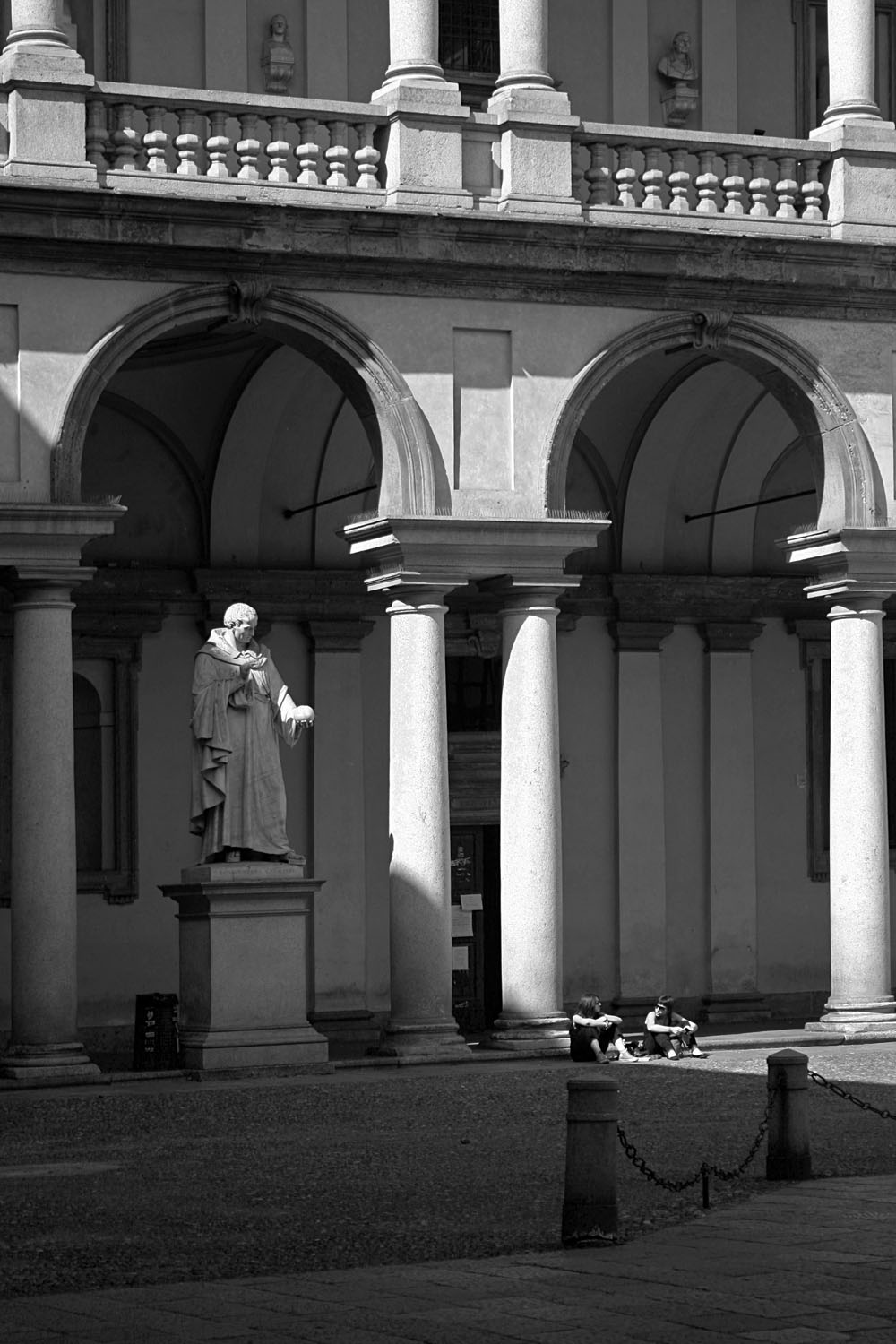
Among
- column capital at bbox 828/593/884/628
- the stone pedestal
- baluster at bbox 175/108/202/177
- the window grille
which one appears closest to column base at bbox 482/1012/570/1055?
the stone pedestal

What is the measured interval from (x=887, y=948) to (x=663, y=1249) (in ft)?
37.7

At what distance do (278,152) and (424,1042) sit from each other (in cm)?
740

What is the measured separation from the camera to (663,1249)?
11797mm

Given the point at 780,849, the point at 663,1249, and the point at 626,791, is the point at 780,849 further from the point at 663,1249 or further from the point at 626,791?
the point at 663,1249

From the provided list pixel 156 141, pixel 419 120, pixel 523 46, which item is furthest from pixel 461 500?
Result: pixel 523 46

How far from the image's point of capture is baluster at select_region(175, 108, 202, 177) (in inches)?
816

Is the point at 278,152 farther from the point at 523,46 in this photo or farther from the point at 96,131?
the point at 523,46

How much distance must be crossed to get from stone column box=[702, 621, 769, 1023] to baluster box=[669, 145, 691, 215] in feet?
19.6

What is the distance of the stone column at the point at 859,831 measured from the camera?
22594 mm

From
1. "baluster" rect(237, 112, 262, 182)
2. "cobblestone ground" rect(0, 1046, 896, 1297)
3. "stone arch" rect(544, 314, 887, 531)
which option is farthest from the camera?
"stone arch" rect(544, 314, 887, 531)

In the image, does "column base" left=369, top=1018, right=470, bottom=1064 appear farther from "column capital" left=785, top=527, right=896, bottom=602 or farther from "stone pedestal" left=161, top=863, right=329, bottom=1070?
"column capital" left=785, top=527, right=896, bottom=602

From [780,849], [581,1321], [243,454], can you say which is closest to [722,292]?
[243,454]

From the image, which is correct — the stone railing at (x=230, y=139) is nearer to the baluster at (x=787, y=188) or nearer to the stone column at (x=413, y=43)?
the stone column at (x=413, y=43)

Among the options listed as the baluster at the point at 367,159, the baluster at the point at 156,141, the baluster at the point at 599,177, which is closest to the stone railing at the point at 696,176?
the baluster at the point at 599,177
